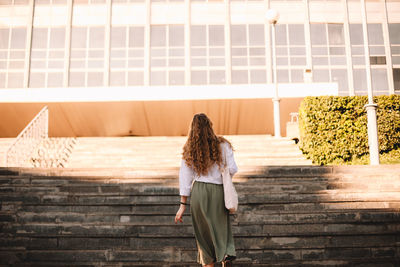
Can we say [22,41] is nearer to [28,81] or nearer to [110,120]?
[28,81]

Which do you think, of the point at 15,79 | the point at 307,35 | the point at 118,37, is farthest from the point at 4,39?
the point at 307,35

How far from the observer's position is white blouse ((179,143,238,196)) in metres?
3.41

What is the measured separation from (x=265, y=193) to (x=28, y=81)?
697 inches

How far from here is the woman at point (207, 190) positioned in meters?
3.32

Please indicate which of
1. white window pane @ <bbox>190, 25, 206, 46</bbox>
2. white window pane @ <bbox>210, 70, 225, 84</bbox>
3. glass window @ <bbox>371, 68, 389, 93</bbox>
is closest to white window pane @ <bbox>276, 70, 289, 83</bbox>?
white window pane @ <bbox>210, 70, 225, 84</bbox>

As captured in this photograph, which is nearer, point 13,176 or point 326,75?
point 13,176

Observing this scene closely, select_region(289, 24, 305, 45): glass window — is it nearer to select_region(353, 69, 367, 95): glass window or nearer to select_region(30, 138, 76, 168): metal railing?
select_region(353, 69, 367, 95): glass window

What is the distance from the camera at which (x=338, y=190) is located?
5.92m

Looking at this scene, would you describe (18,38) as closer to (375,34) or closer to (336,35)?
(336,35)

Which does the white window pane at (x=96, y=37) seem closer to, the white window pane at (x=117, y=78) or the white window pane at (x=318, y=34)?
the white window pane at (x=117, y=78)

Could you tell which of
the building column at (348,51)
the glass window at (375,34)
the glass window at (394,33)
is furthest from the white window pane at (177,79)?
the glass window at (394,33)

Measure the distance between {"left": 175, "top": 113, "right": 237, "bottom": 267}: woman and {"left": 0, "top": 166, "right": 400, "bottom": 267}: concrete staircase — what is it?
1.28 meters

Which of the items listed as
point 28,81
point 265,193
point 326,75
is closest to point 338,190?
point 265,193

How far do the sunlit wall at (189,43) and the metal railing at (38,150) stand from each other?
796 cm
